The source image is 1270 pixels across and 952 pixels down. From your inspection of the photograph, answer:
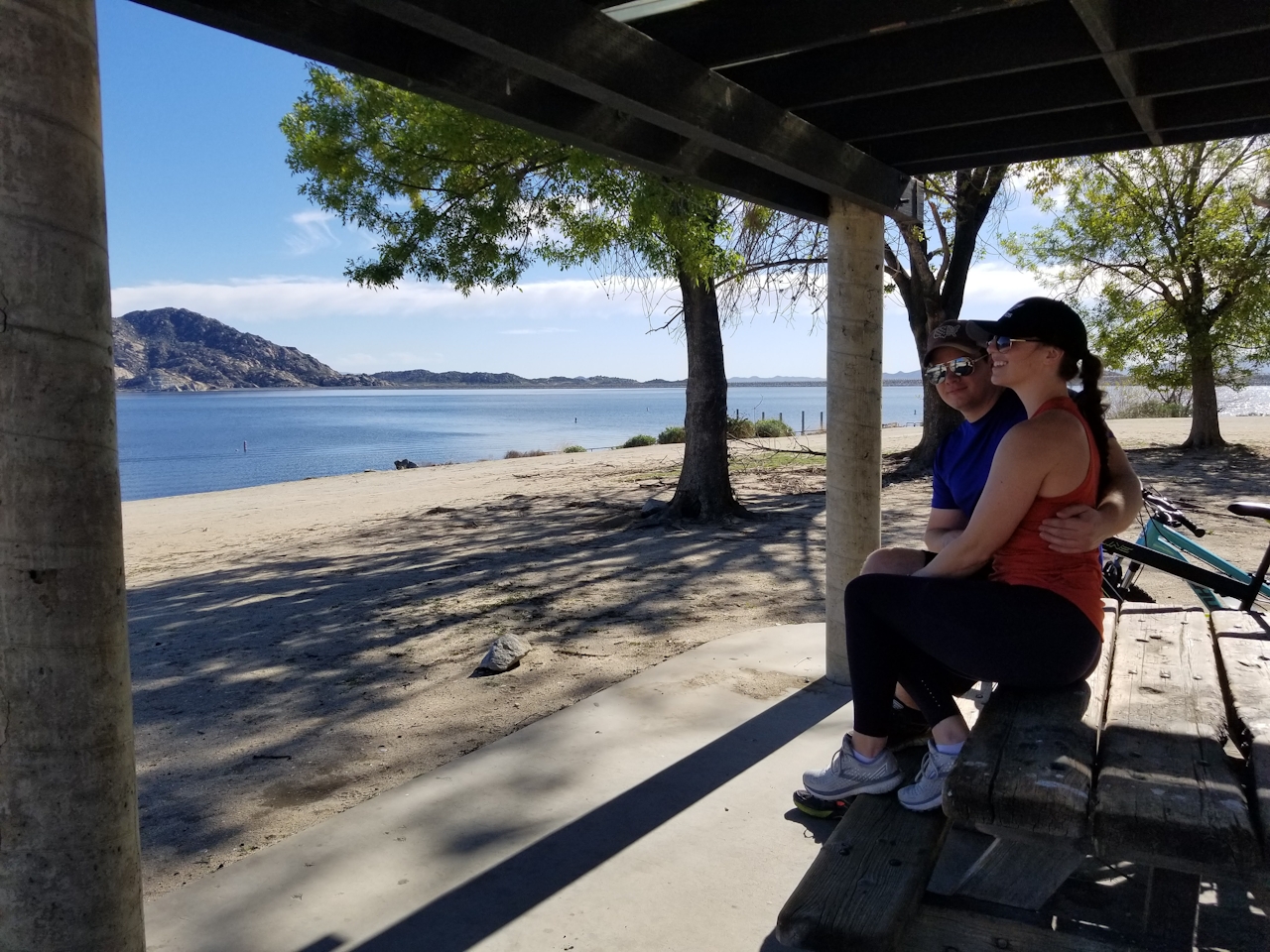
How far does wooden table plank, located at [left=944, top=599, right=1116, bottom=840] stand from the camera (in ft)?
6.42

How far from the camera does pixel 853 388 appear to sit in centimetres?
486

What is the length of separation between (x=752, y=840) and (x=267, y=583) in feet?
24.8

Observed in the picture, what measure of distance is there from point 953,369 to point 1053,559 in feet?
2.56

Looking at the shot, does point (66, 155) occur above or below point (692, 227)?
below

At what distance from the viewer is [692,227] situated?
10.0 meters

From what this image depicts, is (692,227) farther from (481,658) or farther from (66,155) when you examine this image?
(66,155)

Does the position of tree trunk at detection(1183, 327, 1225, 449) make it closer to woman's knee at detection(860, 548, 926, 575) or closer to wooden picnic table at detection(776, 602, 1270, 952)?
woman's knee at detection(860, 548, 926, 575)

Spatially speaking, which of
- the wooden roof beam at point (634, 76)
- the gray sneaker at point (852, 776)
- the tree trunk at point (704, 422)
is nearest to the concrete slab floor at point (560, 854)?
the gray sneaker at point (852, 776)

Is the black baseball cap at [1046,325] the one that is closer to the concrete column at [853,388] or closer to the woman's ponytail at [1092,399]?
the woman's ponytail at [1092,399]

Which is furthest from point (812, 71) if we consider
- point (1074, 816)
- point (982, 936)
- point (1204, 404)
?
point (1204, 404)

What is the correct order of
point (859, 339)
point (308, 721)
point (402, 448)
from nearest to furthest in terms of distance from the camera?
point (859, 339)
point (308, 721)
point (402, 448)

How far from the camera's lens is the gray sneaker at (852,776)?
2990 millimetres

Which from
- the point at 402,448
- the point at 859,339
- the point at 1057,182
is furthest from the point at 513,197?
the point at 402,448

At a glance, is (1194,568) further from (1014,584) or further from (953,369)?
(1014,584)
